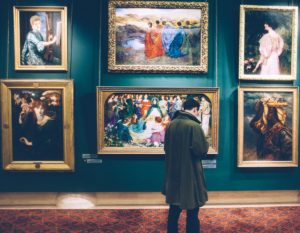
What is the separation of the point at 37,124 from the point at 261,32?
4232mm

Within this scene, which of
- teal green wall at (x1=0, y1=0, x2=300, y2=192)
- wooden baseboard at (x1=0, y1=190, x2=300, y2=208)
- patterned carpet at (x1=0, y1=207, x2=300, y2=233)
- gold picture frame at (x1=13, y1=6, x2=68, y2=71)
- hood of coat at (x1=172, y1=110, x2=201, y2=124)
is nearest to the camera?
hood of coat at (x1=172, y1=110, x2=201, y2=124)

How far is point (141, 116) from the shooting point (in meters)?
5.58

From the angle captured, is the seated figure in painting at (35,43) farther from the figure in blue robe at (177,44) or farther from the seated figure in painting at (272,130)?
the seated figure in painting at (272,130)

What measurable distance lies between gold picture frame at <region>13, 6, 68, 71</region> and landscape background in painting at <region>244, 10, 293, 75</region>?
3156mm

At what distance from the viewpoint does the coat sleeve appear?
363cm

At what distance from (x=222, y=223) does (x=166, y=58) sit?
9.36 feet

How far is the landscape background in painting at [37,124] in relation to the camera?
546cm

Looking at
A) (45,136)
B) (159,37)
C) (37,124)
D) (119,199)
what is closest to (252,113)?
Result: (159,37)

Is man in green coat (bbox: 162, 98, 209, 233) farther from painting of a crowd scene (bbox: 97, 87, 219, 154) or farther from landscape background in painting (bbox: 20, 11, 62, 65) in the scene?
landscape background in painting (bbox: 20, 11, 62, 65)

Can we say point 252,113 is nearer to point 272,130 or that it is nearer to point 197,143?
point 272,130

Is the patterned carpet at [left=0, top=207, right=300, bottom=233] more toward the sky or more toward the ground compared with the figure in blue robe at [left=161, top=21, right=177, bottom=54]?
more toward the ground

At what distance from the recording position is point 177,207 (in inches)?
150

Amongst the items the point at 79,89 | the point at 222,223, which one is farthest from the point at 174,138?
the point at 79,89

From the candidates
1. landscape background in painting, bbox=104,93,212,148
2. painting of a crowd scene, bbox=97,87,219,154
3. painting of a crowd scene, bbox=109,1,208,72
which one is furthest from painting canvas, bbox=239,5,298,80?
landscape background in painting, bbox=104,93,212,148
